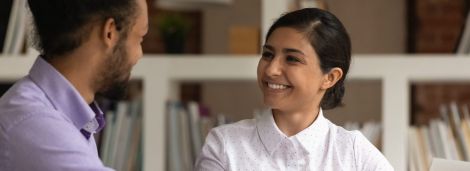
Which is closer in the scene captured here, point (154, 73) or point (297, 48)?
point (297, 48)

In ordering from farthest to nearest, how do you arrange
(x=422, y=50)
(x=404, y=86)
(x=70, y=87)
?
(x=422, y=50), (x=404, y=86), (x=70, y=87)

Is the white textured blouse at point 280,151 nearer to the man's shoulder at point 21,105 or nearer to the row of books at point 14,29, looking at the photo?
the man's shoulder at point 21,105

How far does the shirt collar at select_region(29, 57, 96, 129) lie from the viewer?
3.77 ft

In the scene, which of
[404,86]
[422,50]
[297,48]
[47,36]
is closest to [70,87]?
[47,36]

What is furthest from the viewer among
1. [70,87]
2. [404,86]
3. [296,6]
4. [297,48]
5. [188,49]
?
[188,49]

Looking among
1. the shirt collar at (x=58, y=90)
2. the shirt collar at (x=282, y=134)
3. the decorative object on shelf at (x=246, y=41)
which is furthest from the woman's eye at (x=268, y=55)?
the decorative object on shelf at (x=246, y=41)

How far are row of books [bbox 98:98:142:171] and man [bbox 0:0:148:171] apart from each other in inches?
44.1

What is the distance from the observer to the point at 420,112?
389 cm

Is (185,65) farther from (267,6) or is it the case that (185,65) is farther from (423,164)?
(423,164)

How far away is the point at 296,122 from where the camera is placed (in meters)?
1.70

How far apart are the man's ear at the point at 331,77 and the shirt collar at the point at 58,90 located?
2.15ft

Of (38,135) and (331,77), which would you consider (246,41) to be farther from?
(38,135)

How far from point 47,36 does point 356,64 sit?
128 centimetres

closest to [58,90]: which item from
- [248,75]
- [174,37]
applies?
[248,75]
